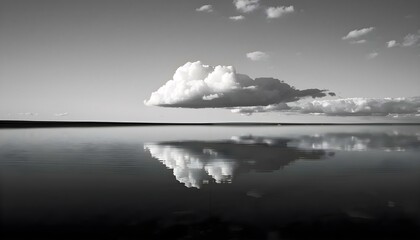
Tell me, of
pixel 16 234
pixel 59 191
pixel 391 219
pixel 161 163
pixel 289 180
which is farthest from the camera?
pixel 161 163

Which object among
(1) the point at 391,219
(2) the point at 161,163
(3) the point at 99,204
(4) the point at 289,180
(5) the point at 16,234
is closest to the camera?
(5) the point at 16,234

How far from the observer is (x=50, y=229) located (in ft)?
42.1

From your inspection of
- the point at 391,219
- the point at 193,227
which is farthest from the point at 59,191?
the point at 391,219

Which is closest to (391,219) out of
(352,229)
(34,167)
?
(352,229)

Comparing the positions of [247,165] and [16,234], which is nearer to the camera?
[16,234]

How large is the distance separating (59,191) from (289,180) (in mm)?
15516

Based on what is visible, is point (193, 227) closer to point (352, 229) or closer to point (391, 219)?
point (352, 229)

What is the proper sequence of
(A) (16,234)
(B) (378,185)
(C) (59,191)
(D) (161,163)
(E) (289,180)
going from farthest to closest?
(D) (161,163) < (E) (289,180) < (B) (378,185) < (C) (59,191) < (A) (16,234)

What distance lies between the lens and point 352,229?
12.8m

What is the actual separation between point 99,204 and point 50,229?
3.73 m

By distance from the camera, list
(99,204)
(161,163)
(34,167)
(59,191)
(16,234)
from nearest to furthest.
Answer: (16,234) < (99,204) < (59,191) < (34,167) < (161,163)

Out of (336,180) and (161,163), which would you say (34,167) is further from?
(336,180)

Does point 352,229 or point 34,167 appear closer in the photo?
point 352,229

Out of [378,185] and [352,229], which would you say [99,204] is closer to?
[352,229]
